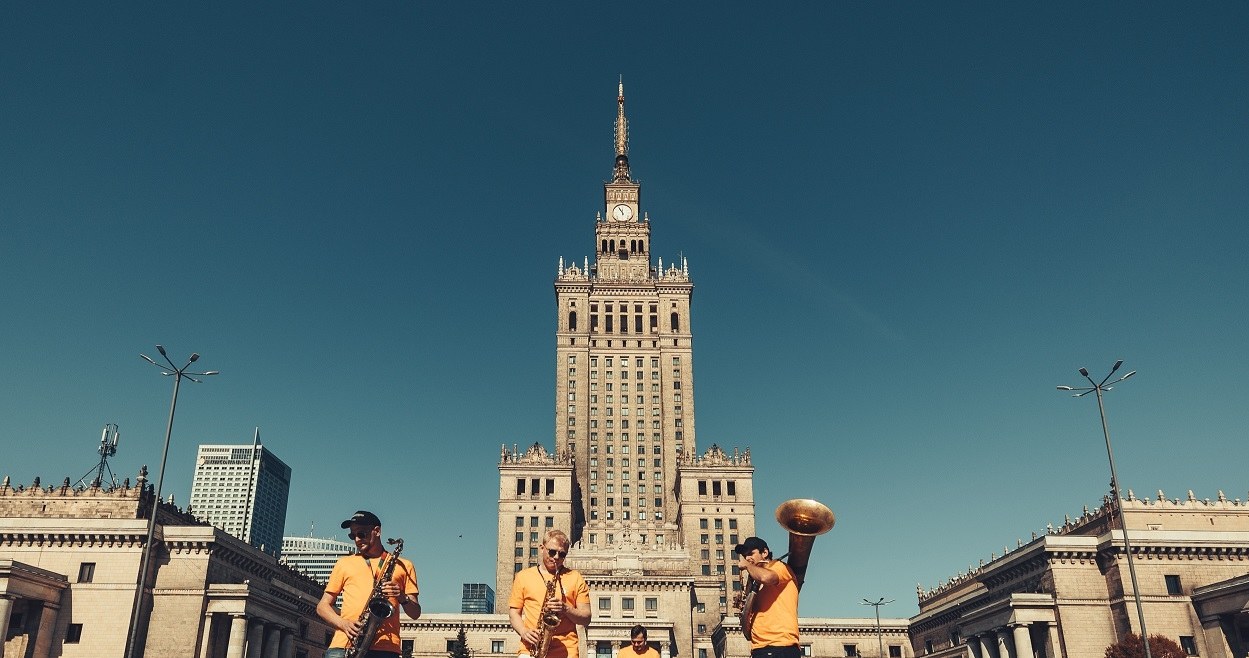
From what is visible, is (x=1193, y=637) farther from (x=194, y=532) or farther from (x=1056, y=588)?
(x=194, y=532)

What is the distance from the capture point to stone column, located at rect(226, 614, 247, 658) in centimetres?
6088

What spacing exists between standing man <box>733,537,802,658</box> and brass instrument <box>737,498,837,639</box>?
18cm

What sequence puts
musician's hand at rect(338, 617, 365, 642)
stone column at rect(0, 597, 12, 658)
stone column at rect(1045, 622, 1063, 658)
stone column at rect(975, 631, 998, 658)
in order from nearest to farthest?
musician's hand at rect(338, 617, 365, 642), stone column at rect(0, 597, 12, 658), stone column at rect(1045, 622, 1063, 658), stone column at rect(975, 631, 998, 658)

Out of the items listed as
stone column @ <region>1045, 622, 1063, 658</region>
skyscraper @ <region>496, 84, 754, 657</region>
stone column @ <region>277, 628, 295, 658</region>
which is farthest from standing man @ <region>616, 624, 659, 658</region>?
skyscraper @ <region>496, 84, 754, 657</region>

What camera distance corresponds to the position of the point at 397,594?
11.6 meters

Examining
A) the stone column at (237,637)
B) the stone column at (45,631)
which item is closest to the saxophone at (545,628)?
the stone column at (237,637)

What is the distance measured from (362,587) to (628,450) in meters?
111

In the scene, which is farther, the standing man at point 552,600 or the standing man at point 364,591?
the standing man at point 364,591

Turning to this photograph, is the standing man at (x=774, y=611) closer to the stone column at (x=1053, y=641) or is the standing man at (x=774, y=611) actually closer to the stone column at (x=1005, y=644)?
the stone column at (x=1053, y=641)

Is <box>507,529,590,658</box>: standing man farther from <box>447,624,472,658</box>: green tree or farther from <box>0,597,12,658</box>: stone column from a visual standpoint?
<box>447,624,472,658</box>: green tree

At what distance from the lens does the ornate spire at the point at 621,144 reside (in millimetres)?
149375

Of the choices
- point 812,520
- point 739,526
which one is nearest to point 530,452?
point 739,526

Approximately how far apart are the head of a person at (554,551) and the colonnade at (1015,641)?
6374 centimetres

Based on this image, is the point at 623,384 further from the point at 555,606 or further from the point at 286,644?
the point at 555,606
